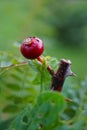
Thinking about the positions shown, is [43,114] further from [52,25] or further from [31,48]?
[52,25]

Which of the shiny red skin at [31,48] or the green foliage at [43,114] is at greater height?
the shiny red skin at [31,48]

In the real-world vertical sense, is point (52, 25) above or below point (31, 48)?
above

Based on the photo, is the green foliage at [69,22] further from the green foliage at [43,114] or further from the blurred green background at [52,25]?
the green foliage at [43,114]

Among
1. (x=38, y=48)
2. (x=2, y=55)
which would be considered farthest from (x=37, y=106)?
(x=2, y=55)

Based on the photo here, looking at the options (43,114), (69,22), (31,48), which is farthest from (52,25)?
(43,114)

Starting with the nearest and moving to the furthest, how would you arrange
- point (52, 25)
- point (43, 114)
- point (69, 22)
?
point (43, 114) → point (52, 25) → point (69, 22)

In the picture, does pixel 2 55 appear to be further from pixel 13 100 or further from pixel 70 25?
pixel 70 25

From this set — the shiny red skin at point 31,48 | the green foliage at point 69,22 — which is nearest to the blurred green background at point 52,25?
the green foliage at point 69,22

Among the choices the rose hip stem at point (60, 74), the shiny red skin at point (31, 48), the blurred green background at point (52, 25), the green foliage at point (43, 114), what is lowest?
the green foliage at point (43, 114)
